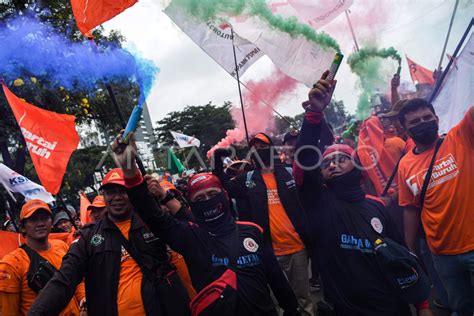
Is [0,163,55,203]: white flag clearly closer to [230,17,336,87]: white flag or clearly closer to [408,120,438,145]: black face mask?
[230,17,336,87]: white flag

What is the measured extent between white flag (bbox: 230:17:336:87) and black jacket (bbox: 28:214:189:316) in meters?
3.27

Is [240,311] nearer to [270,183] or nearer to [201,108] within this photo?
[270,183]

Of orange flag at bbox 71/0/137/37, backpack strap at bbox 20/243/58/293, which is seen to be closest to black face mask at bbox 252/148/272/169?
orange flag at bbox 71/0/137/37

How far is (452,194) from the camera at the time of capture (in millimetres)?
2789

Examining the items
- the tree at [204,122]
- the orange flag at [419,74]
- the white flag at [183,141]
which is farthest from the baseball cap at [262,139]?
the tree at [204,122]

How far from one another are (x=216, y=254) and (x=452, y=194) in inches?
72.2

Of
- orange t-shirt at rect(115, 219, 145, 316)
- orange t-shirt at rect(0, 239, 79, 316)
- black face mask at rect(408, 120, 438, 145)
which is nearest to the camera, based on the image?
orange t-shirt at rect(115, 219, 145, 316)

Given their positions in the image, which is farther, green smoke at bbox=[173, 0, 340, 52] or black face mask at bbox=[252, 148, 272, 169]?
green smoke at bbox=[173, 0, 340, 52]

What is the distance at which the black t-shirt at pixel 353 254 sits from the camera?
222cm

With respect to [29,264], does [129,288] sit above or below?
below

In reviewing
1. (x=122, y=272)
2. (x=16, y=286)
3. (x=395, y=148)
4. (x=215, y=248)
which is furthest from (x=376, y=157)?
(x=16, y=286)

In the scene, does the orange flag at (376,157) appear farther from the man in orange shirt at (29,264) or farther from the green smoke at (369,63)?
the man in orange shirt at (29,264)

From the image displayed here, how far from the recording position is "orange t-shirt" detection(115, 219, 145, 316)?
234cm

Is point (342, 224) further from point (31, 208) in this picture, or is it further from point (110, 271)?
point (31, 208)
